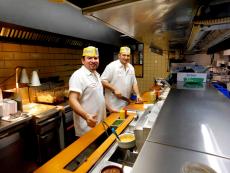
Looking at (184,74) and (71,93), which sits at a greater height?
(184,74)

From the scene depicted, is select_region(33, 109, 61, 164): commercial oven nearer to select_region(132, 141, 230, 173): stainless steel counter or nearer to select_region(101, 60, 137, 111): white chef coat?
select_region(101, 60, 137, 111): white chef coat

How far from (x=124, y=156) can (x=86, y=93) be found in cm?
115

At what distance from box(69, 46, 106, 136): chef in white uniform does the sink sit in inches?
34.2

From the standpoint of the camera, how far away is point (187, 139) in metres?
0.91

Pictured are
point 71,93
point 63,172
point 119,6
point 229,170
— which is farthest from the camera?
point 71,93

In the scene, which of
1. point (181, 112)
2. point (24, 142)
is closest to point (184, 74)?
point (181, 112)

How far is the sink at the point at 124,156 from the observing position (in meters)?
1.13

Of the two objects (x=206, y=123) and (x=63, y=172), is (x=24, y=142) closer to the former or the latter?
(x=63, y=172)

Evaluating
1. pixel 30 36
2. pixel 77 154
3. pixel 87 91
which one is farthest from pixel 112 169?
pixel 30 36

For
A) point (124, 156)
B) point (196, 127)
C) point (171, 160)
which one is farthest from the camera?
point (124, 156)

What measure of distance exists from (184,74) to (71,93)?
2.12 m

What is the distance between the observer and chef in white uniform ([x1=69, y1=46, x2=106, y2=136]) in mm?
2076

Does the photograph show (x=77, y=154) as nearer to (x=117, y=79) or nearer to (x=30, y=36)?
(x=30, y=36)

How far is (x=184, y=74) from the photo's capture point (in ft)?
10.1
